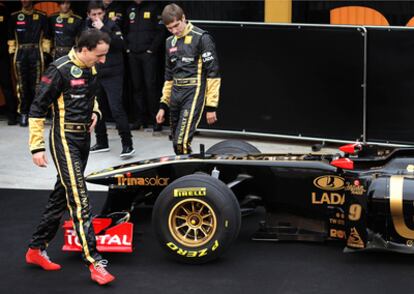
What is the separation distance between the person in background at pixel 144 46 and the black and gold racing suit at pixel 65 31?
69 centimetres

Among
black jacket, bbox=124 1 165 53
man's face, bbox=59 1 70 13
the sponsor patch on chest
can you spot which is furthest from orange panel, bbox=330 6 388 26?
the sponsor patch on chest

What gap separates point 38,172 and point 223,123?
8.95ft

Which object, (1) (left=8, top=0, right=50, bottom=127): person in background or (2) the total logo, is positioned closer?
(2) the total logo

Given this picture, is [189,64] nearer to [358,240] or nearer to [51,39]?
[358,240]

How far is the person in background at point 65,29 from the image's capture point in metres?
12.1

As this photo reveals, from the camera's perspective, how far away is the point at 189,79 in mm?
8578

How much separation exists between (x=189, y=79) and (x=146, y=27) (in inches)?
138

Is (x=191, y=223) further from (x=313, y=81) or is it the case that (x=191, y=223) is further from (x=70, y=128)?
(x=313, y=81)

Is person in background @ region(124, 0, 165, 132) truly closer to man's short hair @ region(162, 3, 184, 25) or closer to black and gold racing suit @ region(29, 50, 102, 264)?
man's short hair @ region(162, 3, 184, 25)

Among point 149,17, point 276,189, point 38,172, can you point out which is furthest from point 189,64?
point 149,17

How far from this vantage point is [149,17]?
11.9m

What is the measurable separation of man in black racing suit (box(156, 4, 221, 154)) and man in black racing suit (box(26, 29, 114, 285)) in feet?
6.04

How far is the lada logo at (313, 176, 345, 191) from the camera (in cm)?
693

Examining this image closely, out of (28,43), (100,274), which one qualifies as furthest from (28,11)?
(100,274)
